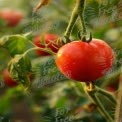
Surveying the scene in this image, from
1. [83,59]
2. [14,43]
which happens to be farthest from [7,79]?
[83,59]

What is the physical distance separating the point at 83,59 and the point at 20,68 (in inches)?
5.2

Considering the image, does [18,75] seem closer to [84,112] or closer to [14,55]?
[14,55]

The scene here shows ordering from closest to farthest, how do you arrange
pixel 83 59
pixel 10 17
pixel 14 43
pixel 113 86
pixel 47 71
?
pixel 83 59, pixel 14 43, pixel 47 71, pixel 113 86, pixel 10 17

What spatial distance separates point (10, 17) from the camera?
6.33 feet

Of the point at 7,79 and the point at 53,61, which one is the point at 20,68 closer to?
the point at 53,61

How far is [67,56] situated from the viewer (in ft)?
2.87

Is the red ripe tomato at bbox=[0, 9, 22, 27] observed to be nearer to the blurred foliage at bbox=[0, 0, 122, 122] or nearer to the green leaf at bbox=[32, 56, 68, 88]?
the blurred foliage at bbox=[0, 0, 122, 122]

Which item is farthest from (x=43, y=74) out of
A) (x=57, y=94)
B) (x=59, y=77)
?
(x=57, y=94)

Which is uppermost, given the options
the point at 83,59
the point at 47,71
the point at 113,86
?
the point at 83,59

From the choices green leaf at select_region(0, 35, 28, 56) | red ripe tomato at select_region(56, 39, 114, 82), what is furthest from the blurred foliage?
red ripe tomato at select_region(56, 39, 114, 82)

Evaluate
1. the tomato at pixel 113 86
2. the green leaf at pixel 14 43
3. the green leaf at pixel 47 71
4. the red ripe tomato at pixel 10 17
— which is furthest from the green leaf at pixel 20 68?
the red ripe tomato at pixel 10 17

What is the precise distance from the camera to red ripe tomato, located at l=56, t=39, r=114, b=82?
2.87ft

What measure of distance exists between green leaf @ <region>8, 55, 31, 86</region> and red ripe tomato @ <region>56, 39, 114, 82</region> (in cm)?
8

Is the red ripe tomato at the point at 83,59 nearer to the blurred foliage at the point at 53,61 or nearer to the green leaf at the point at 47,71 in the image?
the blurred foliage at the point at 53,61
